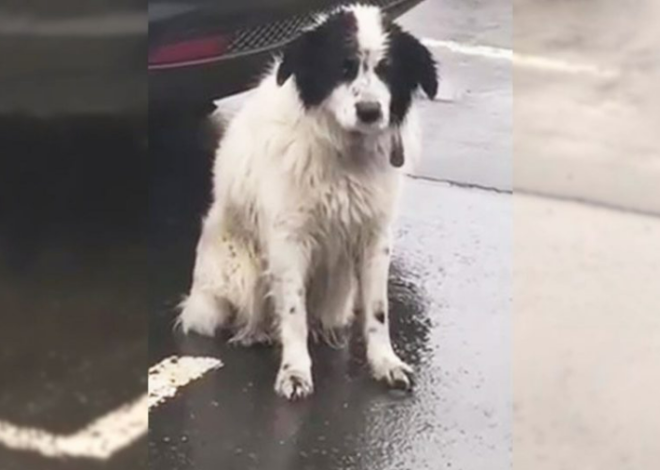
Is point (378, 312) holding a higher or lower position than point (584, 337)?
higher

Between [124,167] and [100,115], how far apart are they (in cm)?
8

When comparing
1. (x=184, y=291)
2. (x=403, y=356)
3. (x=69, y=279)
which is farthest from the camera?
(x=184, y=291)

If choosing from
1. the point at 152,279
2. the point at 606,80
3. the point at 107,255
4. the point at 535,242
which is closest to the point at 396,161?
the point at 152,279

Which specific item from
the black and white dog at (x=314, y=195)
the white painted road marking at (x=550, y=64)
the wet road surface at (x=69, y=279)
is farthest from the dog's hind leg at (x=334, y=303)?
the white painted road marking at (x=550, y=64)

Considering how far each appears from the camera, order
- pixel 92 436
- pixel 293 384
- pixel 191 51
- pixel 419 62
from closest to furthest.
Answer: pixel 92 436 < pixel 191 51 < pixel 419 62 < pixel 293 384

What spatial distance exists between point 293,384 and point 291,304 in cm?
21

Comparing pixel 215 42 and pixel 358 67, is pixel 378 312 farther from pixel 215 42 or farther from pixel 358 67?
pixel 215 42

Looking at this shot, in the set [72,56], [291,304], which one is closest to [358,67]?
[291,304]

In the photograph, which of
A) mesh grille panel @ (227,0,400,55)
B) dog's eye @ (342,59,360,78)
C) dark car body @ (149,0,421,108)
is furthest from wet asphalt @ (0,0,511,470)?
dog's eye @ (342,59,360,78)

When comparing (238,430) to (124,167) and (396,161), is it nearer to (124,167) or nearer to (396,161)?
(396,161)

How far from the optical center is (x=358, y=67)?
10.2ft

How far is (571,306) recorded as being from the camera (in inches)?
151

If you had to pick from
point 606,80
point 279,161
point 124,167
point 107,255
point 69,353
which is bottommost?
point 606,80

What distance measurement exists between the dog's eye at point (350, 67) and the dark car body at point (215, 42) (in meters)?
0.16
